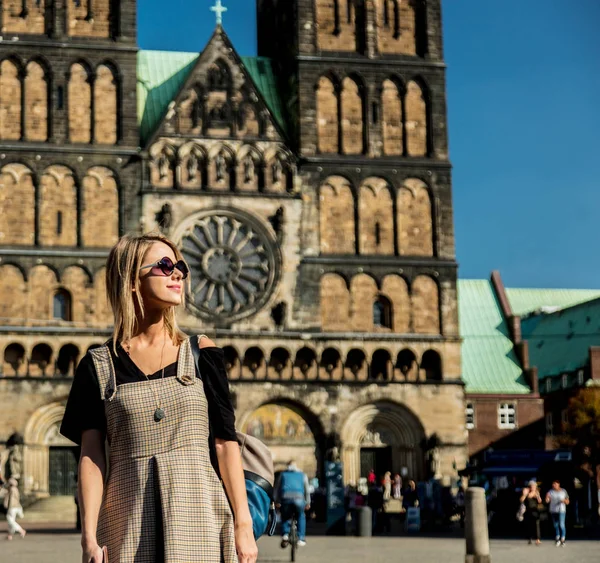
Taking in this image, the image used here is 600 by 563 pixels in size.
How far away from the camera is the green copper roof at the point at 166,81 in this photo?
46366 mm

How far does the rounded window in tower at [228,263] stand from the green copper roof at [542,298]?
26413mm

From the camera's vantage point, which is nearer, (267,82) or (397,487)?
(397,487)

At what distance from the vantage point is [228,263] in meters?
44.4

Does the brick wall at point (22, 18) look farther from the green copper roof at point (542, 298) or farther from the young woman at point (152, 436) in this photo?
the young woman at point (152, 436)

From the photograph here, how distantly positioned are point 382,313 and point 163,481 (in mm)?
40174

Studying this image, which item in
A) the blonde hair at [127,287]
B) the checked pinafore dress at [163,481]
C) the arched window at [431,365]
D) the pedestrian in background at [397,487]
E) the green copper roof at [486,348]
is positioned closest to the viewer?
the checked pinafore dress at [163,481]

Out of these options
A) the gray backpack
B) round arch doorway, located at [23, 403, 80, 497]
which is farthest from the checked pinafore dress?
round arch doorway, located at [23, 403, 80, 497]

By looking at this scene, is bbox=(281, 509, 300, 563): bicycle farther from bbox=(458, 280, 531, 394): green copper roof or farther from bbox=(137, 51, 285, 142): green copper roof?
bbox=(458, 280, 531, 394): green copper roof

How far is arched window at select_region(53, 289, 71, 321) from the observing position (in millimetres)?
42844

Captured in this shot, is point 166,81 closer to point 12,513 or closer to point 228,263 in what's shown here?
point 228,263

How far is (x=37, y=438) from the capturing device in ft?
137

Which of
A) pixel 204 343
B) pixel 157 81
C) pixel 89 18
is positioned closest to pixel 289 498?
pixel 204 343

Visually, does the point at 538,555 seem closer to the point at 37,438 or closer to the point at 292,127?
the point at 37,438

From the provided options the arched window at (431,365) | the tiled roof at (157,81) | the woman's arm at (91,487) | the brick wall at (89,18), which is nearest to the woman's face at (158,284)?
the woman's arm at (91,487)
